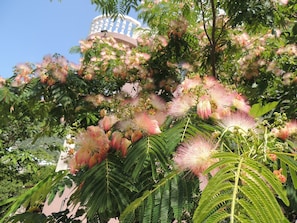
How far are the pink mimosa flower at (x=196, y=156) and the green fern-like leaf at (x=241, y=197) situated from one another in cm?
31

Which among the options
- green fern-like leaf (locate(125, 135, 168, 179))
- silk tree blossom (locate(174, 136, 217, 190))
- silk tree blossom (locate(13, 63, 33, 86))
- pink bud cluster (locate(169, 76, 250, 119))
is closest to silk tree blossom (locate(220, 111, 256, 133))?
pink bud cluster (locate(169, 76, 250, 119))

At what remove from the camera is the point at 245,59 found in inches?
140

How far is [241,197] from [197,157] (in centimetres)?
43

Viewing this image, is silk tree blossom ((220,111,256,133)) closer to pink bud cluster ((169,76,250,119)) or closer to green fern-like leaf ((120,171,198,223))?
pink bud cluster ((169,76,250,119))

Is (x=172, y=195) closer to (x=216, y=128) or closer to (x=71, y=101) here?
(x=216, y=128)

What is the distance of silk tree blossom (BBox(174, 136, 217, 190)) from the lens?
1453 millimetres

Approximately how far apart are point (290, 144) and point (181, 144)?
0.51m

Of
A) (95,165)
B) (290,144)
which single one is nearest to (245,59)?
(290,144)

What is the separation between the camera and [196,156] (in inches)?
57.9

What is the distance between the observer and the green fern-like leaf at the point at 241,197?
930 millimetres

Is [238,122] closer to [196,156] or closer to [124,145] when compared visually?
[196,156]

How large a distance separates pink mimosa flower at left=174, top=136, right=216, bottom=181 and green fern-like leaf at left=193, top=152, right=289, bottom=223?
31cm

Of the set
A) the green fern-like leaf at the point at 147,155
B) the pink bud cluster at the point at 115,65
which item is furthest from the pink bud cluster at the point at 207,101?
the pink bud cluster at the point at 115,65

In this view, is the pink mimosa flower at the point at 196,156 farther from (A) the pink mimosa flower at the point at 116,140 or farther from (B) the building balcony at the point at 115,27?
(B) the building balcony at the point at 115,27
